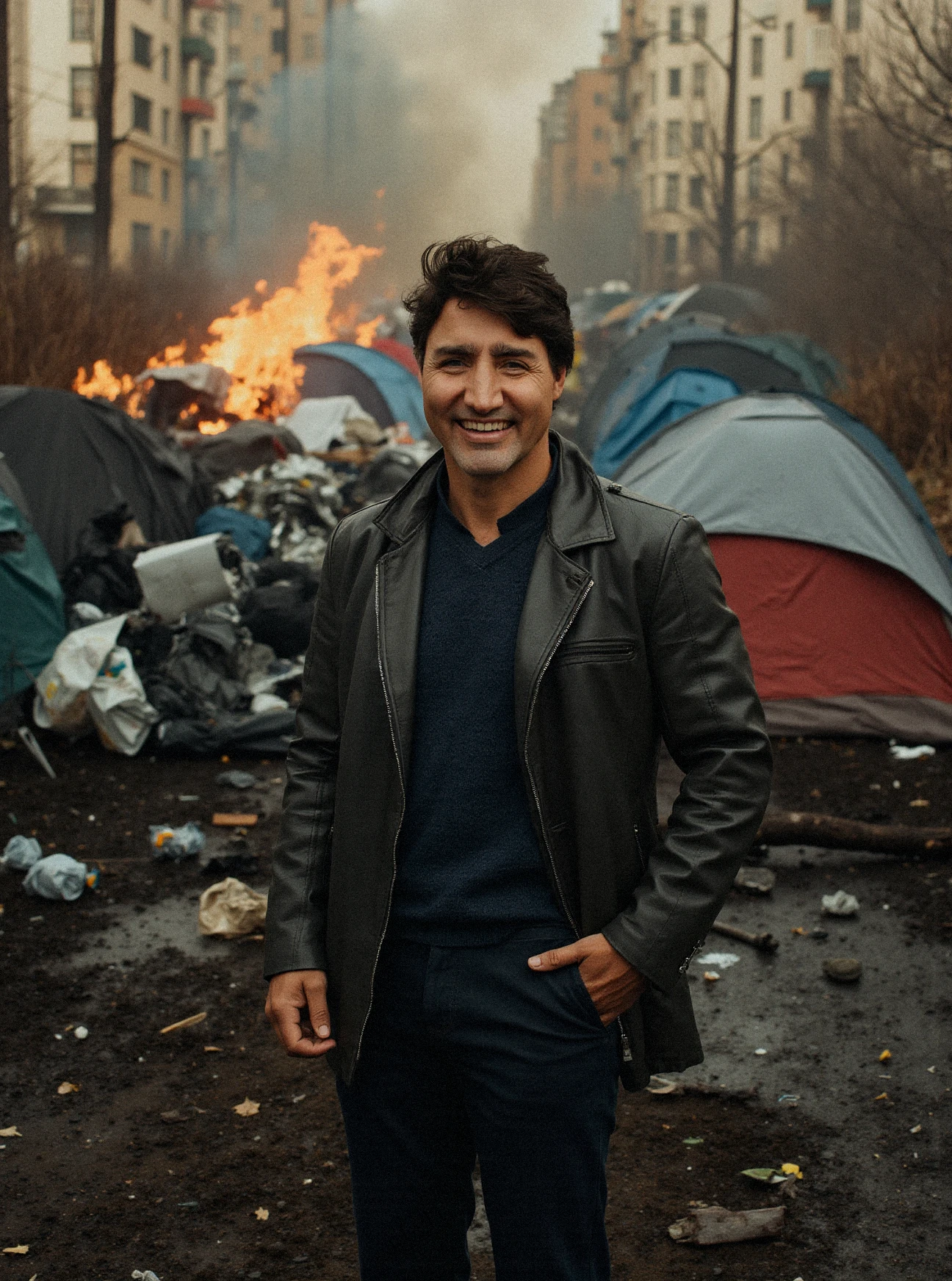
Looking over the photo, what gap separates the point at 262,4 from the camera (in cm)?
7925

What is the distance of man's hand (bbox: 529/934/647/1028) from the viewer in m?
2.10

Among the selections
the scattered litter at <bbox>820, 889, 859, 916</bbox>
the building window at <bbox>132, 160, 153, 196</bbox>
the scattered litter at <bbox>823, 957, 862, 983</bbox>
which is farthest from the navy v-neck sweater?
the building window at <bbox>132, 160, 153, 196</bbox>

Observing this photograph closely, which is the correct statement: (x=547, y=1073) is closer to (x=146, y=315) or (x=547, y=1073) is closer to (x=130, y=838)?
(x=130, y=838)

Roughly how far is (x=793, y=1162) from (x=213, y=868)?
3.22m

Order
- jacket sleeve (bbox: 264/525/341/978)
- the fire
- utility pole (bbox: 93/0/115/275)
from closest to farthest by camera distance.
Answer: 1. jacket sleeve (bbox: 264/525/341/978)
2. the fire
3. utility pole (bbox: 93/0/115/275)

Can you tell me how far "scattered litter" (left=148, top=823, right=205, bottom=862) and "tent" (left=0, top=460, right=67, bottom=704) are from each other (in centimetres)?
195

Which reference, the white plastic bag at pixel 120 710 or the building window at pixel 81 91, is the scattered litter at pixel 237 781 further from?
the building window at pixel 81 91

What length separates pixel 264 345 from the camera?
2189 centimetres

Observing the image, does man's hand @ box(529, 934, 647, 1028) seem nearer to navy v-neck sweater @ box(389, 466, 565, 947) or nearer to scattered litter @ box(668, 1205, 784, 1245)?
navy v-neck sweater @ box(389, 466, 565, 947)

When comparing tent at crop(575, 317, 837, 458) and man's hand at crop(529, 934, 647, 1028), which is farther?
tent at crop(575, 317, 837, 458)

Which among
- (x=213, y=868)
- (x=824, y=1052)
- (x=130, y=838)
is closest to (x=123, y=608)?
(x=130, y=838)

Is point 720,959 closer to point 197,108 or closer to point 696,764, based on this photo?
point 696,764

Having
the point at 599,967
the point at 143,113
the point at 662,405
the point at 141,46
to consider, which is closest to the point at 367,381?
the point at 662,405

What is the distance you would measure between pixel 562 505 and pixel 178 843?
461cm
